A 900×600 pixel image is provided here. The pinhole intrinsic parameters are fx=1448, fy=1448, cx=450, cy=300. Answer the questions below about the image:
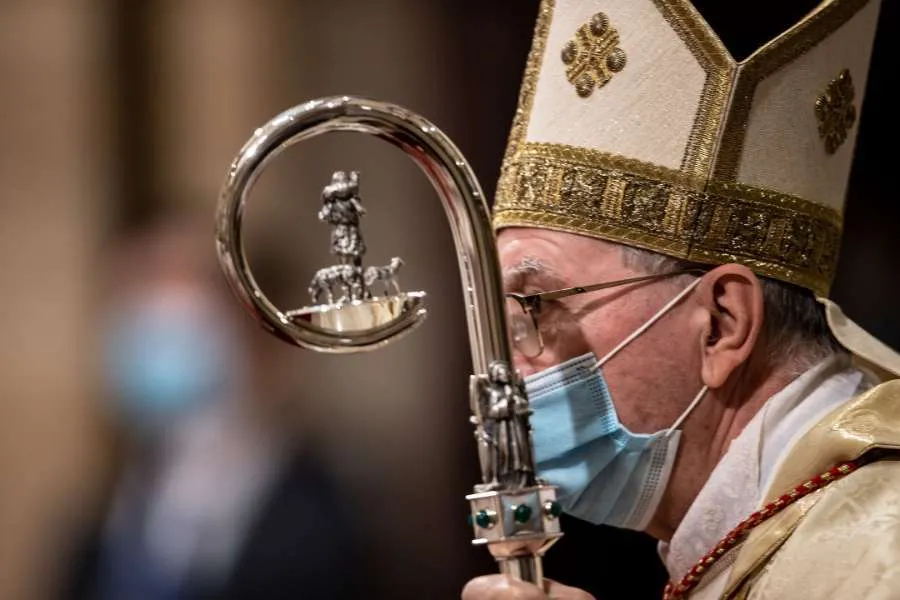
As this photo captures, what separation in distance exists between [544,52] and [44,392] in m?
1.35

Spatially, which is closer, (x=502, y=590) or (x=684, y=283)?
(x=502, y=590)

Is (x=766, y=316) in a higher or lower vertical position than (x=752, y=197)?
lower

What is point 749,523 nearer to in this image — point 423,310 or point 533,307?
point 533,307

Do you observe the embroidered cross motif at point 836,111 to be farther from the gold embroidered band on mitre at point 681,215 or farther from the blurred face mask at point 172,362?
the blurred face mask at point 172,362

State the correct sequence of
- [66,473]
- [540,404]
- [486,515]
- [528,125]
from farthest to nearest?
1. [66,473]
2. [528,125]
3. [540,404]
4. [486,515]

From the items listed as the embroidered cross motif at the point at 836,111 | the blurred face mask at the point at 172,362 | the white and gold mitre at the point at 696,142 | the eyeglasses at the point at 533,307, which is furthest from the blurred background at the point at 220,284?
the embroidered cross motif at the point at 836,111

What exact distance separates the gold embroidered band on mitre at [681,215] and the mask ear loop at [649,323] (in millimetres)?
36

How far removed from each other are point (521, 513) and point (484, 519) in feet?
0.12

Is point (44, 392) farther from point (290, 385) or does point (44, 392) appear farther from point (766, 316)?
point (766, 316)

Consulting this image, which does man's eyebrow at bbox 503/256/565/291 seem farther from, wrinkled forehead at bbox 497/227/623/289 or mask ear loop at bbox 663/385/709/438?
mask ear loop at bbox 663/385/709/438

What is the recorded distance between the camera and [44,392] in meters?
2.72

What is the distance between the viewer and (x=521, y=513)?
1.29 m

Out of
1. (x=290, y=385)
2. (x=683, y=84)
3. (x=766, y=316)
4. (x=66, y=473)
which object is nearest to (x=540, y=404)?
(x=766, y=316)

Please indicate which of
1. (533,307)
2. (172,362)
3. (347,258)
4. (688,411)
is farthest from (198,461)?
(347,258)
